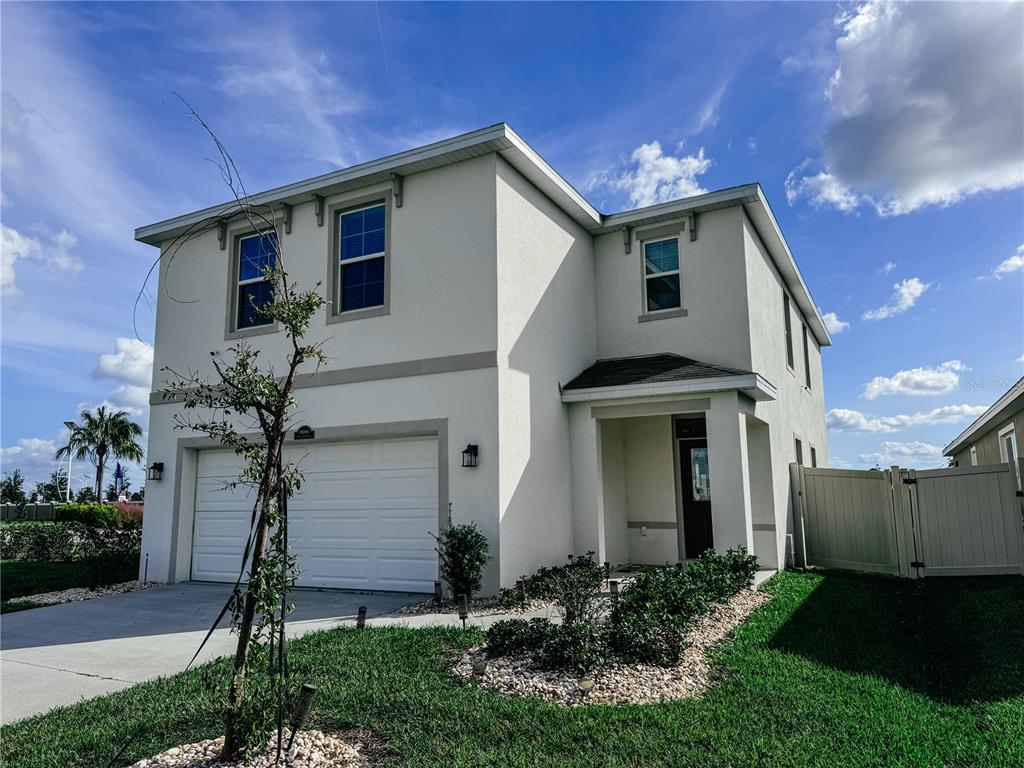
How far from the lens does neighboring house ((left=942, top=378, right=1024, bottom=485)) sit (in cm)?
1274

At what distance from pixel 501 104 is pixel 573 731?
845 cm

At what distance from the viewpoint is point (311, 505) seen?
10586 mm

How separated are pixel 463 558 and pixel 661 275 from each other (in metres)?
6.26

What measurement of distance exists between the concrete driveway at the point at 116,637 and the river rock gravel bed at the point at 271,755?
6.79 feet

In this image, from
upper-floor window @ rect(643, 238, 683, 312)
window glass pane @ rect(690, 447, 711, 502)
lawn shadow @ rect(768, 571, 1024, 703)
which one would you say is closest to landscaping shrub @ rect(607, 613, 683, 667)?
lawn shadow @ rect(768, 571, 1024, 703)

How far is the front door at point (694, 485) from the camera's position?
1166cm

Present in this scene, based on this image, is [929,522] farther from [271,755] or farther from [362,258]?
[271,755]

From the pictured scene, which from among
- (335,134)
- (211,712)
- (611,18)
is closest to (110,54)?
(335,134)

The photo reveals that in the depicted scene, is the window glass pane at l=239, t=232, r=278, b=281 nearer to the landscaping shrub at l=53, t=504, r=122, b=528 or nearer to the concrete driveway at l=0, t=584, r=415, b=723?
the concrete driveway at l=0, t=584, r=415, b=723

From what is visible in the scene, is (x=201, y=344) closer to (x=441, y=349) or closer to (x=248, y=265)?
(x=248, y=265)

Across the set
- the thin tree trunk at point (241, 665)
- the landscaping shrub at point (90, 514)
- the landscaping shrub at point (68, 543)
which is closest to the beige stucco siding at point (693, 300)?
the thin tree trunk at point (241, 665)

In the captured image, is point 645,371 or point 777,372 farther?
point 777,372

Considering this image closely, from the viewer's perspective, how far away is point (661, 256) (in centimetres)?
1208

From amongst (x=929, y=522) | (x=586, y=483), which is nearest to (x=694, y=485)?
(x=586, y=483)
